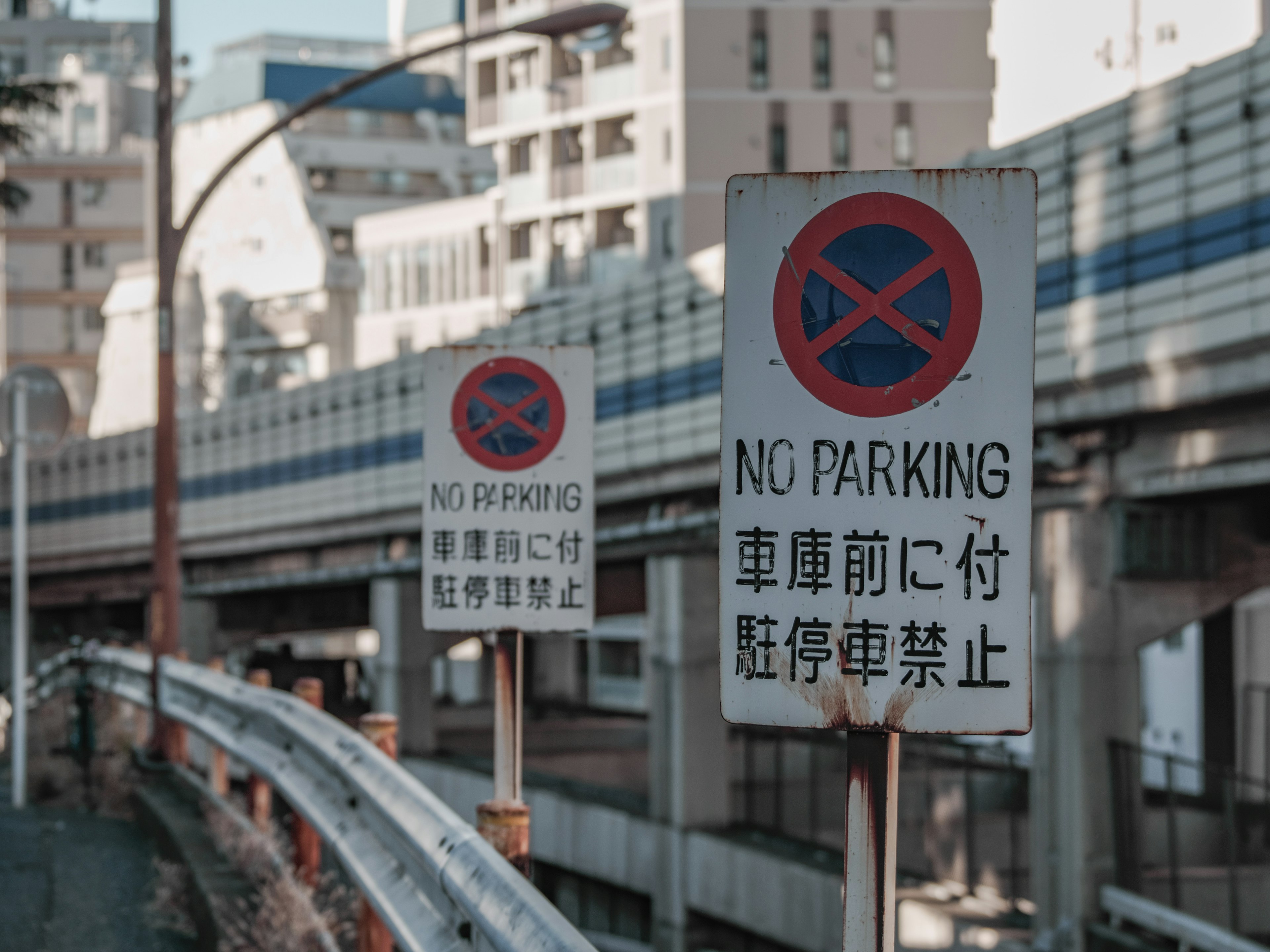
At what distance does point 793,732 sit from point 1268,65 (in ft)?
58.5

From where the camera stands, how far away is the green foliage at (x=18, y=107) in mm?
27278

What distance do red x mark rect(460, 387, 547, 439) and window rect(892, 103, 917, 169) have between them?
184 ft

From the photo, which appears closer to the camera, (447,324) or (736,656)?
(736,656)

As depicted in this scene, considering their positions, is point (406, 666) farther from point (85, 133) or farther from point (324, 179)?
point (85, 133)

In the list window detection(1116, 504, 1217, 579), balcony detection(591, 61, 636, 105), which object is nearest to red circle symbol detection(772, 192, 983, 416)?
window detection(1116, 504, 1217, 579)

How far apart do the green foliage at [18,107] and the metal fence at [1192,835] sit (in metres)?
18.6

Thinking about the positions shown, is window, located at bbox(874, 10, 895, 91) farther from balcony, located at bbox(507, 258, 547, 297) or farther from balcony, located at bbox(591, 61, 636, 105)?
balcony, located at bbox(507, 258, 547, 297)

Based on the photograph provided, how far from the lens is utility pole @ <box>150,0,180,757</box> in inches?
662

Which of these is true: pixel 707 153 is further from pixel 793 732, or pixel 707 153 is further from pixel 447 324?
pixel 793 732

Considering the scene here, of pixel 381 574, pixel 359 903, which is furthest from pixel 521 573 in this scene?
pixel 381 574

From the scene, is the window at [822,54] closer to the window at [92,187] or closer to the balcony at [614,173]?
the balcony at [614,173]

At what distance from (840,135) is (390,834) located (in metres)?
59.4

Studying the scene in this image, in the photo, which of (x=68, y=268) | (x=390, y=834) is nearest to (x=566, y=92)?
(x=68, y=268)

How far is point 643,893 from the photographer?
86.2 ft
